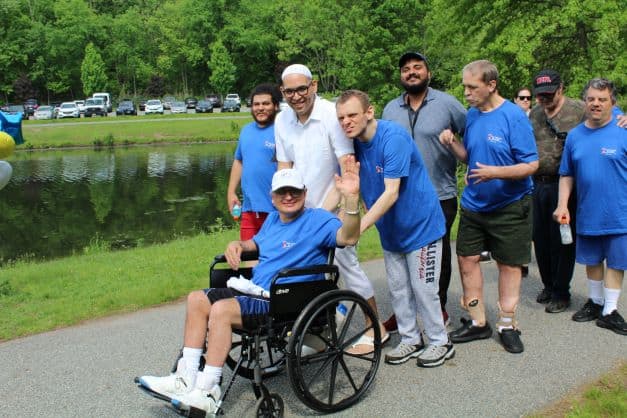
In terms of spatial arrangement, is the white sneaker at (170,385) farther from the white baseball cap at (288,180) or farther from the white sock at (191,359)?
the white baseball cap at (288,180)

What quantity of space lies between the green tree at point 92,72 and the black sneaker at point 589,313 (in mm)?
66417

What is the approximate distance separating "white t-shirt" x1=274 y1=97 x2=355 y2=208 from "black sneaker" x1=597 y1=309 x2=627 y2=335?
2367 mm

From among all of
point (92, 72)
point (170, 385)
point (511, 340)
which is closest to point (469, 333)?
point (511, 340)

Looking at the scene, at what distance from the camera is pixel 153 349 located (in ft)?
15.8

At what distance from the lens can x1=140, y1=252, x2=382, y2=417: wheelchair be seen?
3459 mm

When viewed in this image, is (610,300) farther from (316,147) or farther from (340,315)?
→ (316,147)

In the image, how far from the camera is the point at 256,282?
12.7 ft

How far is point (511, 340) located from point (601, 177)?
145 centimetres

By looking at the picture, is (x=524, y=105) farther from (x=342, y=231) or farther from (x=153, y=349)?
(x=153, y=349)

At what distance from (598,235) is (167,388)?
3.43 m

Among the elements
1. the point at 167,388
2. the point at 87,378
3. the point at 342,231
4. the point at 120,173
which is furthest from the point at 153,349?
the point at 120,173

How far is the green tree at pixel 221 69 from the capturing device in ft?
211

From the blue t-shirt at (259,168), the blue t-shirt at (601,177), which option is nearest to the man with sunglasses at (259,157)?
the blue t-shirt at (259,168)

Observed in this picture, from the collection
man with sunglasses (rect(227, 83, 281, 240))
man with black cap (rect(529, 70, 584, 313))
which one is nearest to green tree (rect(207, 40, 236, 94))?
man with sunglasses (rect(227, 83, 281, 240))
